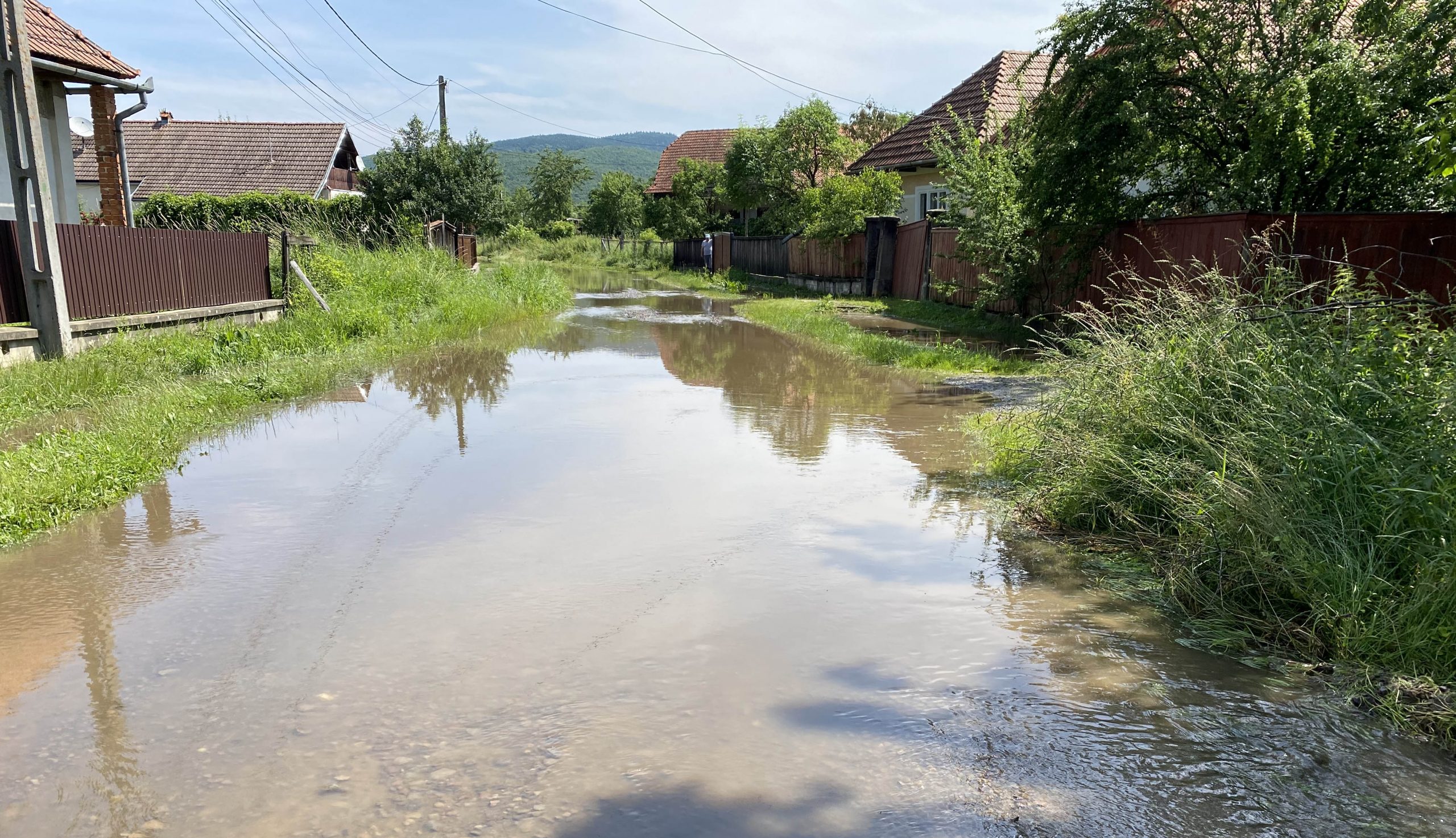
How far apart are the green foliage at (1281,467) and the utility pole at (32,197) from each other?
10011mm

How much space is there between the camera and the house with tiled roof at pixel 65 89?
14.7m

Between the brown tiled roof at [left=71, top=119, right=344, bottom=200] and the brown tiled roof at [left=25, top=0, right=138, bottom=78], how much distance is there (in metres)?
22.1

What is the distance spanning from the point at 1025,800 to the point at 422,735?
2049 millimetres

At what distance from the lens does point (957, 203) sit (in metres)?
16.3

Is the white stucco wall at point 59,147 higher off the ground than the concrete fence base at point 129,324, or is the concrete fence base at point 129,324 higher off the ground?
the white stucco wall at point 59,147

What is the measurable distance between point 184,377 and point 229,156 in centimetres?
3479

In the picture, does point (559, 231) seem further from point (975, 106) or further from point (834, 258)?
point (975, 106)

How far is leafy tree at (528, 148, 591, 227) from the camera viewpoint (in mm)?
66875

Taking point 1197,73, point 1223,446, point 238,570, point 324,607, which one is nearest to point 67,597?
point 238,570

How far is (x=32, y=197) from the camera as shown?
386 inches

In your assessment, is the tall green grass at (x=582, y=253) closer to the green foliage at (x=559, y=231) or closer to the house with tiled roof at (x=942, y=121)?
the green foliage at (x=559, y=231)

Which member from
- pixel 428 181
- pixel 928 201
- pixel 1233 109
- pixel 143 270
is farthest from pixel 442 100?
pixel 1233 109

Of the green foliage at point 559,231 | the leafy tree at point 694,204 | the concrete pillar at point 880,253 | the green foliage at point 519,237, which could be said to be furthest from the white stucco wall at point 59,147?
the green foliage at point 559,231

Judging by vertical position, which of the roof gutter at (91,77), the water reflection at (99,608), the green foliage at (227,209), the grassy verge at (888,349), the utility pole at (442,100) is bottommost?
the water reflection at (99,608)
